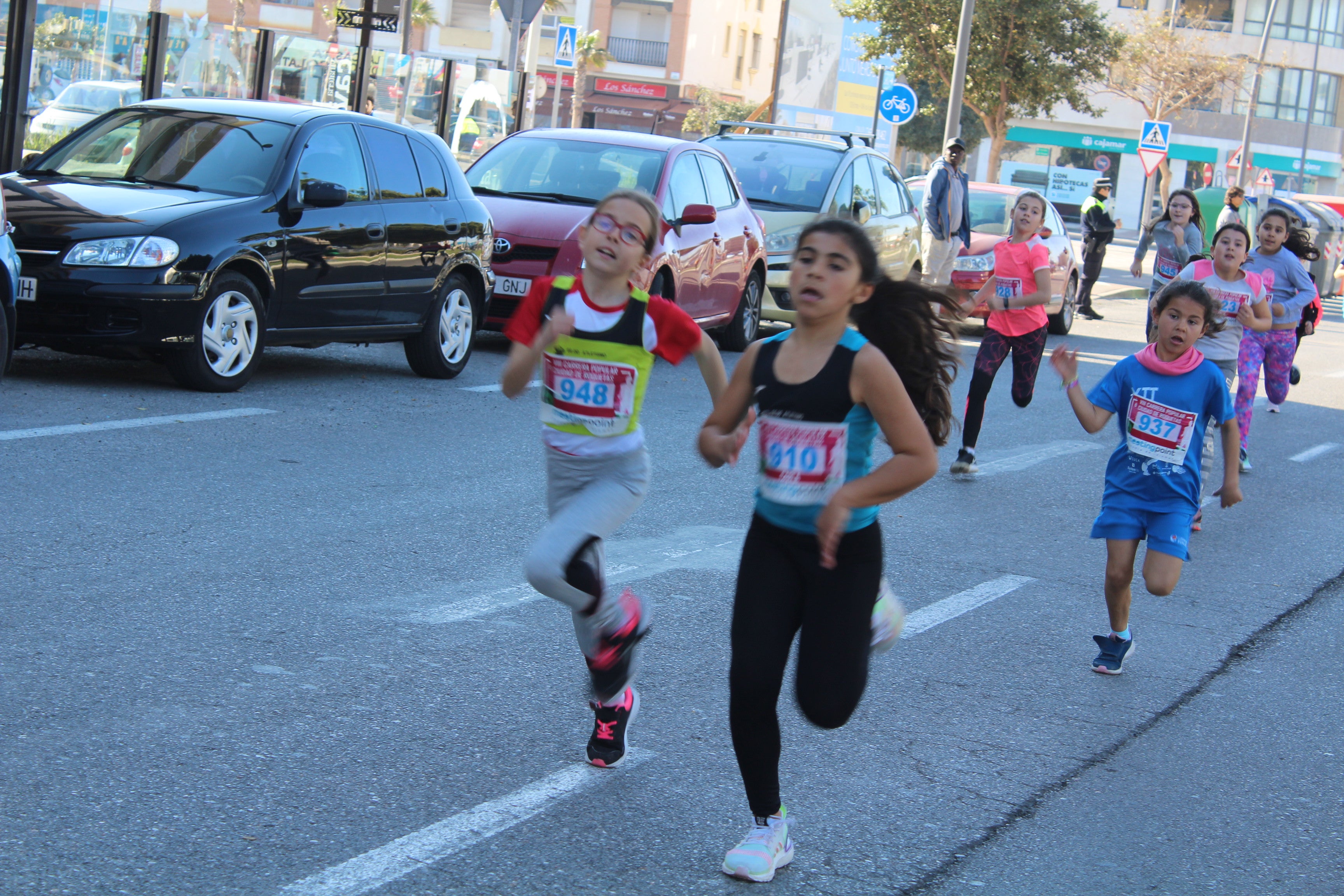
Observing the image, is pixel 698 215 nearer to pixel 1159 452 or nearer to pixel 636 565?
pixel 636 565

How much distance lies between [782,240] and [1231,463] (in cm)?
990

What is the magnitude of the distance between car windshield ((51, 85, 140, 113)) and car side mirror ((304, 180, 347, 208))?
577 centimetres

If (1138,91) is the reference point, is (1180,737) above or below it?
below

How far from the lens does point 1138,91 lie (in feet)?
205

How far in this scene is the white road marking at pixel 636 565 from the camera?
5.43 m

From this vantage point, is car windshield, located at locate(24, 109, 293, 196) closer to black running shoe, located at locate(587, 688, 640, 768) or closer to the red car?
the red car

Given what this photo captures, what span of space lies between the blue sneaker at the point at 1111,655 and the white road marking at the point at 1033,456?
376 cm

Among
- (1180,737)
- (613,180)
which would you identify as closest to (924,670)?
(1180,737)

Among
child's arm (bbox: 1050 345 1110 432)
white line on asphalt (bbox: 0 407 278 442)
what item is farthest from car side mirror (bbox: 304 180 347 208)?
child's arm (bbox: 1050 345 1110 432)

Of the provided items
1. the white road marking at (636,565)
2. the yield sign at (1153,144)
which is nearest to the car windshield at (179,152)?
the white road marking at (636,565)

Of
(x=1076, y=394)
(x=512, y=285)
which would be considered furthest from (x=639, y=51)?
(x=1076, y=394)

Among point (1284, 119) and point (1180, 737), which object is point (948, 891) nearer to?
point (1180, 737)

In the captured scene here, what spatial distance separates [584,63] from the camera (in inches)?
2431

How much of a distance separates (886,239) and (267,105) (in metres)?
7.77
